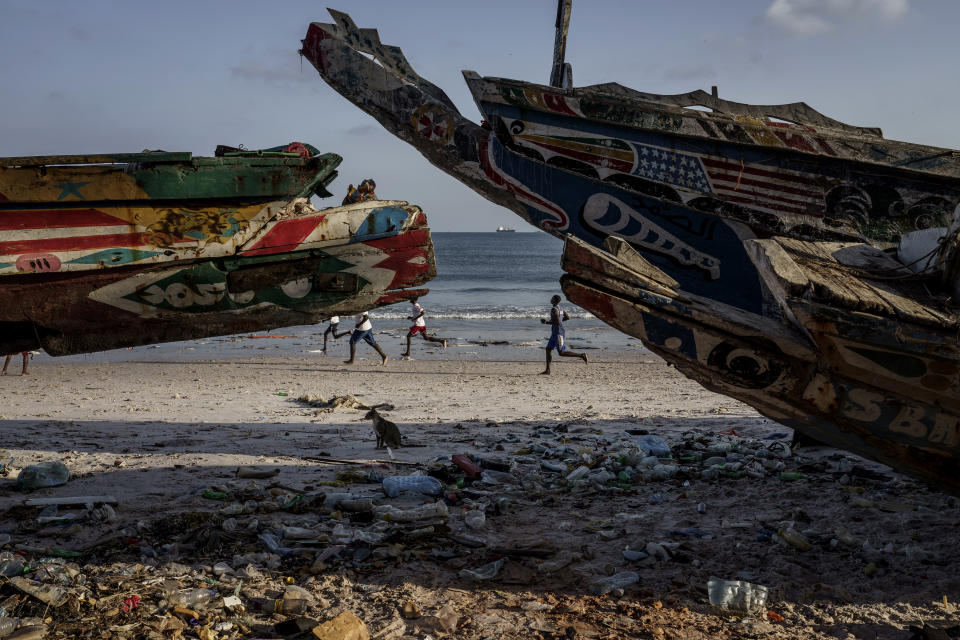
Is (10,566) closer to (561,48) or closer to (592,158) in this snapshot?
(592,158)

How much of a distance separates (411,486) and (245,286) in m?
1.99

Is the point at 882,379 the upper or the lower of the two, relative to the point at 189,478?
upper

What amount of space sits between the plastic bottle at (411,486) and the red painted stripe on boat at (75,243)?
2.40 metres

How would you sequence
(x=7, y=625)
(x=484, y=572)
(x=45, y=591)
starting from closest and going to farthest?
(x=7, y=625) → (x=45, y=591) → (x=484, y=572)

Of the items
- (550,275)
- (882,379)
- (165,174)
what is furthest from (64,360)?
(550,275)

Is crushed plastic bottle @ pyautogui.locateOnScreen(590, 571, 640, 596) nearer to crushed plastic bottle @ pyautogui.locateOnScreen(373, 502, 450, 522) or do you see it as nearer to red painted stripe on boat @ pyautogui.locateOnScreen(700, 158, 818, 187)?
crushed plastic bottle @ pyautogui.locateOnScreen(373, 502, 450, 522)

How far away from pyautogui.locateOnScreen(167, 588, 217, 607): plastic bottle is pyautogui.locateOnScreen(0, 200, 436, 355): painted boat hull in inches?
56.9

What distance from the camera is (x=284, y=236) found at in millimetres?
4168

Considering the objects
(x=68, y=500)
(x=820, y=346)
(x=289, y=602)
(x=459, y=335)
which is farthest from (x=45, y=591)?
(x=459, y=335)

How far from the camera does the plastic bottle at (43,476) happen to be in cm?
510

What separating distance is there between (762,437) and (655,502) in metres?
2.63

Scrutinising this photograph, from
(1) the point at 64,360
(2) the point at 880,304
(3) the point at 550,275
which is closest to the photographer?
(2) the point at 880,304

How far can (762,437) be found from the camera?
7.18 meters

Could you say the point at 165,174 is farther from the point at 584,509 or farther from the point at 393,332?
the point at 393,332
